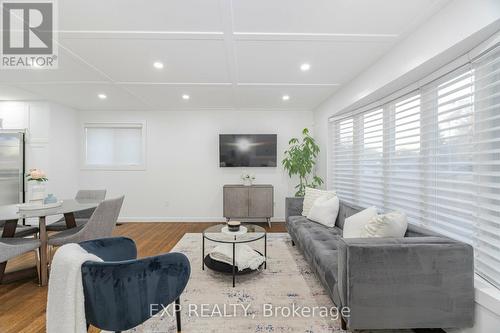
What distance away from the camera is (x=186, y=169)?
4906 mm

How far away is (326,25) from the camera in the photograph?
189cm

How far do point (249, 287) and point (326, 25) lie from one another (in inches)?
97.1

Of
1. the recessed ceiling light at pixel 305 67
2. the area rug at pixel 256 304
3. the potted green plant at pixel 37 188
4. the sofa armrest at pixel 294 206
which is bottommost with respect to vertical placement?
the area rug at pixel 256 304

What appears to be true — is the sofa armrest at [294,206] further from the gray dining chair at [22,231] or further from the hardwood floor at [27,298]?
the gray dining chair at [22,231]

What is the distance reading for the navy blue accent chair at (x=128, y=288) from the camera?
1169 mm

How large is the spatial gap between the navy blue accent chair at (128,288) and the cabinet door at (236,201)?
3056 mm

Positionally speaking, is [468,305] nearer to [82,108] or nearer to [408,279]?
[408,279]

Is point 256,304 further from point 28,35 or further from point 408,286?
point 28,35

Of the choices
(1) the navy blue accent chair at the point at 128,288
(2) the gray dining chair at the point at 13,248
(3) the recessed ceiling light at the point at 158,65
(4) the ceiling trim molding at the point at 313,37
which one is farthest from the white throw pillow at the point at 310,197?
(2) the gray dining chair at the point at 13,248

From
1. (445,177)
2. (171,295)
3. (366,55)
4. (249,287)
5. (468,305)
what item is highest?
(366,55)

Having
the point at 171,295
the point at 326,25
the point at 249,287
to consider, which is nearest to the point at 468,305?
the point at 249,287

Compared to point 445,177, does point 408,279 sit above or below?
below

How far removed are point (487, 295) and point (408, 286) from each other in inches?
16.8

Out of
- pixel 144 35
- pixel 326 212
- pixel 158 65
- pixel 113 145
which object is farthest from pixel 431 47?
pixel 113 145
